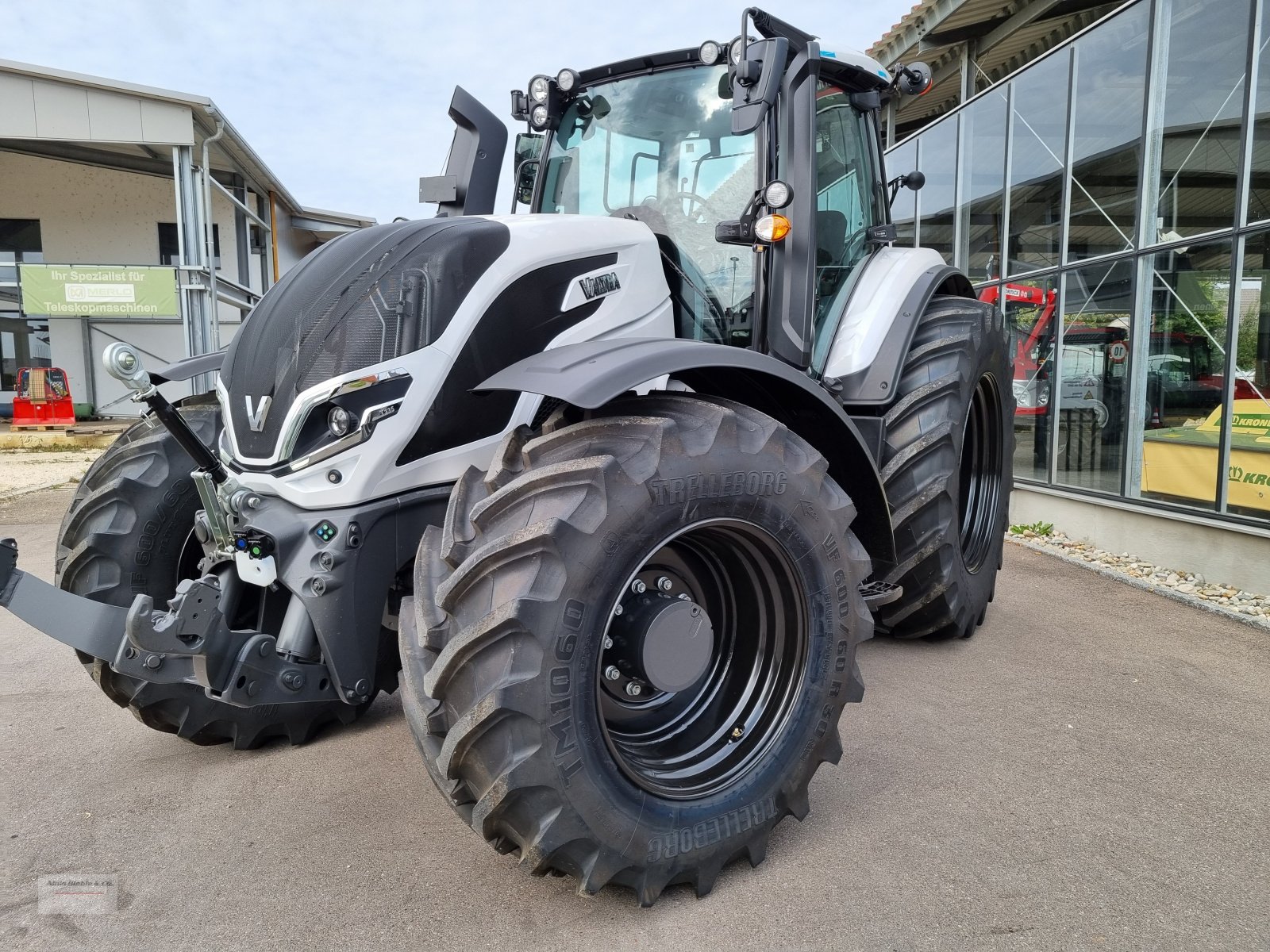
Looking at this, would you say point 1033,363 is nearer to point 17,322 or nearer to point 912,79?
point 912,79

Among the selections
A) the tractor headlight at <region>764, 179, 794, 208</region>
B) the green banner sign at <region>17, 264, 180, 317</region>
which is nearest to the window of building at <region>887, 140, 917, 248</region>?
the tractor headlight at <region>764, 179, 794, 208</region>

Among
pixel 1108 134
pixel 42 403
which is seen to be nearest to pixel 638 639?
pixel 1108 134

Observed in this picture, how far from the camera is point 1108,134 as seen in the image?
20.5 feet

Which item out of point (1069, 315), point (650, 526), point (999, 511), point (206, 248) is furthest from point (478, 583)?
point (206, 248)

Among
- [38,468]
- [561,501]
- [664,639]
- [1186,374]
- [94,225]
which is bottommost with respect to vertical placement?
[38,468]

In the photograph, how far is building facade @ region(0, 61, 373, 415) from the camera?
12953 mm

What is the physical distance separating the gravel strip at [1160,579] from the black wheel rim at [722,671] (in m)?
3.29

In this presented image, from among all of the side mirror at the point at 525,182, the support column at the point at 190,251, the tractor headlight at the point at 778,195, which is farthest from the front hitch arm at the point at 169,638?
the support column at the point at 190,251

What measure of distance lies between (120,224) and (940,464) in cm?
1886

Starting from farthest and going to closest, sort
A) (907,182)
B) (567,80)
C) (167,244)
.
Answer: (167,244)
(907,182)
(567,80)

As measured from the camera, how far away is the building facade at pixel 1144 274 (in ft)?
16.4

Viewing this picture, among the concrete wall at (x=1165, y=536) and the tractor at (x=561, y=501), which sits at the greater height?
the tractor at (x=561, y=501)

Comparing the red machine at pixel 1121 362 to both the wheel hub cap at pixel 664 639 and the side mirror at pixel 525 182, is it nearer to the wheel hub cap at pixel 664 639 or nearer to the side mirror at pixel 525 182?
the side mirror at pixel 525 182

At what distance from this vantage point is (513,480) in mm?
1875
